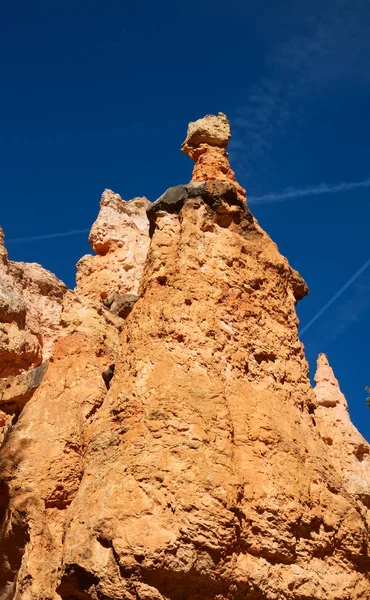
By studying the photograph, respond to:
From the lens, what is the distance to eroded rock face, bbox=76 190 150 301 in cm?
1432

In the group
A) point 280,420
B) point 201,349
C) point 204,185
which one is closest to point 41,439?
point 201,349

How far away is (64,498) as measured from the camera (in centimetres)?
695

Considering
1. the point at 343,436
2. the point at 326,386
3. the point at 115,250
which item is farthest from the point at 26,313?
the point at 326,386

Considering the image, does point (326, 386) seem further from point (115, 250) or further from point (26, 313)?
point (26, 313)

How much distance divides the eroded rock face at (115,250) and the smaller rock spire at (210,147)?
14.0 ft

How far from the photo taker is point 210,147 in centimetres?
1039

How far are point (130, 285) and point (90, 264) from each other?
172cm

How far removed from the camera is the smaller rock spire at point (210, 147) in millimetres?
9875

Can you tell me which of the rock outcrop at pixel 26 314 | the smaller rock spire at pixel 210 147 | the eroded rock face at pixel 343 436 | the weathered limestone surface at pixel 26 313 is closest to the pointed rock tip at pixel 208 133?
the smaller rock spire at pixel 210 147

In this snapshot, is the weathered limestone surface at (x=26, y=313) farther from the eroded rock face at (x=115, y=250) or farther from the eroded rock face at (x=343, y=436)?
the eroded rock face at (x=343, y=436)

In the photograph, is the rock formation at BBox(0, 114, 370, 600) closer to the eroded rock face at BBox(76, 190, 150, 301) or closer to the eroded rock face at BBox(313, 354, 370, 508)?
the eroded rock face at BBox(76, 190, 150, 301)

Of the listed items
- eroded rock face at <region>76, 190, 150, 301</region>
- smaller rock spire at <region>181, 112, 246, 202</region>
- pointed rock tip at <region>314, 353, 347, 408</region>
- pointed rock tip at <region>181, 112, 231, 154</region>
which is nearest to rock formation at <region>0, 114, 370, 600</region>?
smaller rock spire at <region>181, 112, 246, 202</region>

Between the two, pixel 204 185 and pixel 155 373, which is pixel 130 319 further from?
pixel 204 185

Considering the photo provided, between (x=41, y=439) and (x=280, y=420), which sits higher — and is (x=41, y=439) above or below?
below
